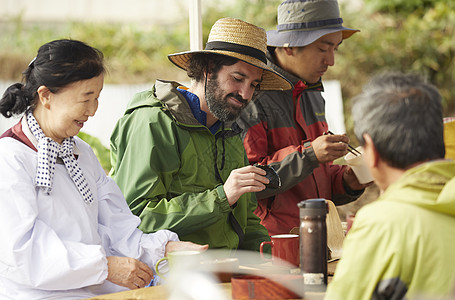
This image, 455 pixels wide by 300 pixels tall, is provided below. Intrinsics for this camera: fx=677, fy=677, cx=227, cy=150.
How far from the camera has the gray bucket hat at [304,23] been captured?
3617mm

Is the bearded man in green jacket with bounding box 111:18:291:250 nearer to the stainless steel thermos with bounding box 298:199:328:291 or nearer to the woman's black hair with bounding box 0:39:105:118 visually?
A: the woman's black hair with bounding box 0:39:105:118

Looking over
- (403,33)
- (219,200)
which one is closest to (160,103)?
(219,200)

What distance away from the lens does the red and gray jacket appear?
130 inches

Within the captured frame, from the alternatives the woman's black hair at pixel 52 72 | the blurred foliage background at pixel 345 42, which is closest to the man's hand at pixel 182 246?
the woman's black hair at pixel 52 72

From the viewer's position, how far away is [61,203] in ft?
7.56

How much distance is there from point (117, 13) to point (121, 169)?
23.2 ft

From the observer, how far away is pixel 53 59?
2369 millimetres

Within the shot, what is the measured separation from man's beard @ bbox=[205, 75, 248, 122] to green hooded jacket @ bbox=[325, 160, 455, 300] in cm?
151

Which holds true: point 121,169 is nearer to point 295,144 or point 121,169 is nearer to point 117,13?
point 295,144

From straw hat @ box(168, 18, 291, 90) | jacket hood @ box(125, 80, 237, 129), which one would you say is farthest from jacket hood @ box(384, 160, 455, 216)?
straw hat @ box(168, 18, 291, 90)

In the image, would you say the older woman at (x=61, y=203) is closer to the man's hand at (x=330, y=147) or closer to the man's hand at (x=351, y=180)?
the man's hand at (x=330, y=147)

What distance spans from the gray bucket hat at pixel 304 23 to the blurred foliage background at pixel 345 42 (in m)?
4.58

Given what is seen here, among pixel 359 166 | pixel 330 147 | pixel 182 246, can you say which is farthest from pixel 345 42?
pixel 182 246

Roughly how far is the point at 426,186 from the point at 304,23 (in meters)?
2.25
